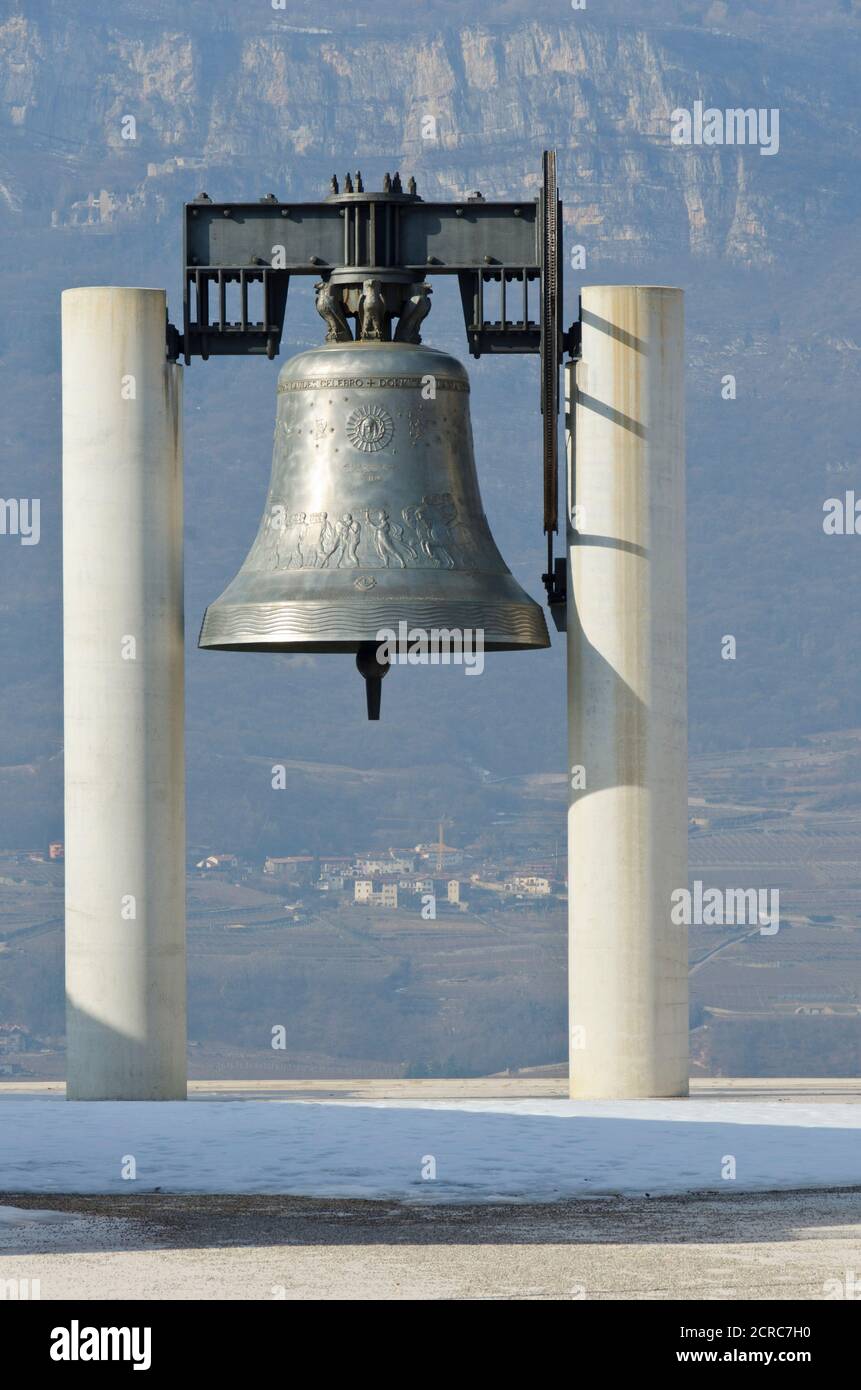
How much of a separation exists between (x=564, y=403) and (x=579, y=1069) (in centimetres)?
501

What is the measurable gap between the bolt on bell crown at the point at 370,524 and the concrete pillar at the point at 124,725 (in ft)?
3.21

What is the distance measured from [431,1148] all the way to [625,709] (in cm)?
427

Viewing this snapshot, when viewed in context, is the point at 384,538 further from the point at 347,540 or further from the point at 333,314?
the point at 333,314

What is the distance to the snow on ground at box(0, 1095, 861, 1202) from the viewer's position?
14500mm

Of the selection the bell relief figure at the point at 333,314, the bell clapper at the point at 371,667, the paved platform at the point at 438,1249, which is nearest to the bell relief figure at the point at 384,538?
the bell clapper at the point at 371,667

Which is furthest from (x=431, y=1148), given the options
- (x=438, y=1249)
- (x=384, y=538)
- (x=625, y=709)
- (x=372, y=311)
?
(x=372, y=311)

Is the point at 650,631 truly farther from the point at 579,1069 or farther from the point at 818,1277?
the point at 818,1277

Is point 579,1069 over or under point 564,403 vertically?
under

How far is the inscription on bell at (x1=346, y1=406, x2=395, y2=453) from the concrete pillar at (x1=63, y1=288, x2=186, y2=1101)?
171 centimetres

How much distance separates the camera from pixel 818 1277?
37.0 feet

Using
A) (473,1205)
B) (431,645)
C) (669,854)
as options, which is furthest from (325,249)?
(473,1205)

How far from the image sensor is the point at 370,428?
17.8m

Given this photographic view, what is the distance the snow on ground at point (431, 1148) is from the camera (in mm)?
14500

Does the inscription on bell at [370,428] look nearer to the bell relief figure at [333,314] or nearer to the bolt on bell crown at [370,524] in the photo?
the bolt on bell crown at [370,524]
